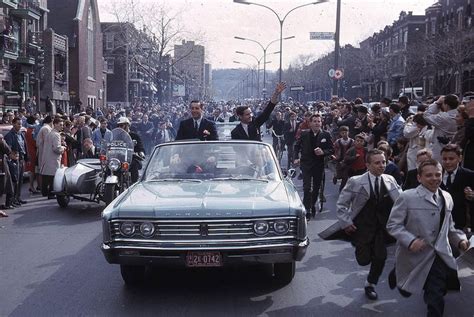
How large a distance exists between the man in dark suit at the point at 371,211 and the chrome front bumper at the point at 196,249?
2.16 ft

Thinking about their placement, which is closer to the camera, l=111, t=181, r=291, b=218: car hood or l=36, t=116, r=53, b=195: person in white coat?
l=111, t=181, r=291, b=218: car hood

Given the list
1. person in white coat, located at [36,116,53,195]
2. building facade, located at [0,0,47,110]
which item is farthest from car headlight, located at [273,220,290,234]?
building facade, located at [0,0,47,110]

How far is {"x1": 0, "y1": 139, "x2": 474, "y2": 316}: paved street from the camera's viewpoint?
20.6 ft

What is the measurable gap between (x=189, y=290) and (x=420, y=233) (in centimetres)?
252

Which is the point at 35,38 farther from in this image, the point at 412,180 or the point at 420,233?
the point at 420,233

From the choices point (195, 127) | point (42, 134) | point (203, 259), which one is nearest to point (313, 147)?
point (195, 127)

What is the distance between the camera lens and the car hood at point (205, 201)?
6.45 meters

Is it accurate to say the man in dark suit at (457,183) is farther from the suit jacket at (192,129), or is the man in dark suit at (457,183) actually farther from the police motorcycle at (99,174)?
the police motorcycle at (99,174)

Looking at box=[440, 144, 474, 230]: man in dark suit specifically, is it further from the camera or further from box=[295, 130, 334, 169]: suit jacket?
box=[295, 130, 334, 169]: suit jacket

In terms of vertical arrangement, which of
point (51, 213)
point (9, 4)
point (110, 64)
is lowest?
point (51, 213)

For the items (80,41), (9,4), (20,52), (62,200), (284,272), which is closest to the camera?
(284,272)

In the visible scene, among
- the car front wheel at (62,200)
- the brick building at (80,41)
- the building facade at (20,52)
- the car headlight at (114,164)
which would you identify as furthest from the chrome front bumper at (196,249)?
the brick building at (80,41)

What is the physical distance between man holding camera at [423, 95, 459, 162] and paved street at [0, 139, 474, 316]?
1607 millimetres

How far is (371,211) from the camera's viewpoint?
670 cm
